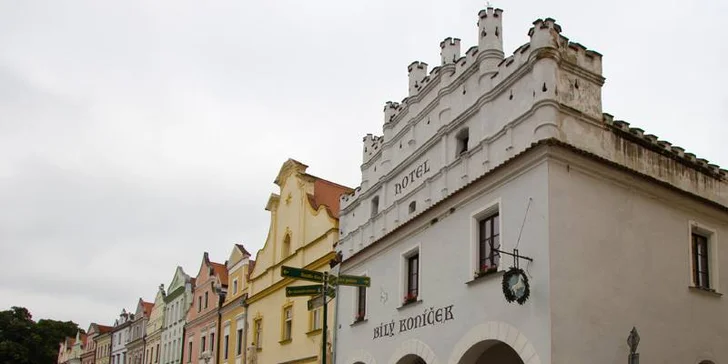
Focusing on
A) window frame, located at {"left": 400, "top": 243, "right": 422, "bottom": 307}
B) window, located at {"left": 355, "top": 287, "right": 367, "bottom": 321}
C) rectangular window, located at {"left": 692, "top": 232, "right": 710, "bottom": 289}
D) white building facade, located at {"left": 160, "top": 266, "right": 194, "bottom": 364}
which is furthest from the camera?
white building facade, located at {"left": 160, "top": 266, "right": 194, "bottom": 364}

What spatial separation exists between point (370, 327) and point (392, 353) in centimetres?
189

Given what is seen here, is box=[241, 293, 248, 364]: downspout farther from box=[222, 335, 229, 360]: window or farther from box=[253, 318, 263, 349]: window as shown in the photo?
box=[222, 335, 229, 360]: window

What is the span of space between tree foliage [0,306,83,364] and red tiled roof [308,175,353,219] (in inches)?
2439

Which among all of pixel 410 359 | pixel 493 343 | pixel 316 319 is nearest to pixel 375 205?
pixel 410 359

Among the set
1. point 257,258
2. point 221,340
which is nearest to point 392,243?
point 257,258

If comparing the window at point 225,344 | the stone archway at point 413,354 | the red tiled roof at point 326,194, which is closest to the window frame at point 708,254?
the stone archway at point 413,354

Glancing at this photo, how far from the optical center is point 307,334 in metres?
28.1

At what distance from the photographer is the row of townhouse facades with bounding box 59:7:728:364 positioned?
49.0 ft

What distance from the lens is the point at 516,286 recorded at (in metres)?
14.9

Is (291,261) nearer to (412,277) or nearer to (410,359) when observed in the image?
(412,277)

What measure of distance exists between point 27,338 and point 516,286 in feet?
271

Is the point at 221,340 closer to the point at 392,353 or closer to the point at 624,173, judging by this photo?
the point at 392,353

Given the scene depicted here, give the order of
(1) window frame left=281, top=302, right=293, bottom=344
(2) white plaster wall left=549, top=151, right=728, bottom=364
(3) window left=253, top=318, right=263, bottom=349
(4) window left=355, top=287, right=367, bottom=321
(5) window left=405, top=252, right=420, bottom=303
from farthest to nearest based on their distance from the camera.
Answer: (3) window left=253, top=318, right=263, bottom=349 → (1) window frame left=281, top=302, right=293, bottom=344 → (4) window left=355, top=287, right=367, bottom=321 → (5) window left=405, top=252, right=420, bottom=303 → (2) white plaster wall left=549, top=151, right=728, bottom=364

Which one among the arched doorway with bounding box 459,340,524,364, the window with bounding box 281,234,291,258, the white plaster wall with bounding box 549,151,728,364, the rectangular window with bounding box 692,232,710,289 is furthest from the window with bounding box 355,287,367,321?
the rectangular window with bounding box 692,232,710,289
